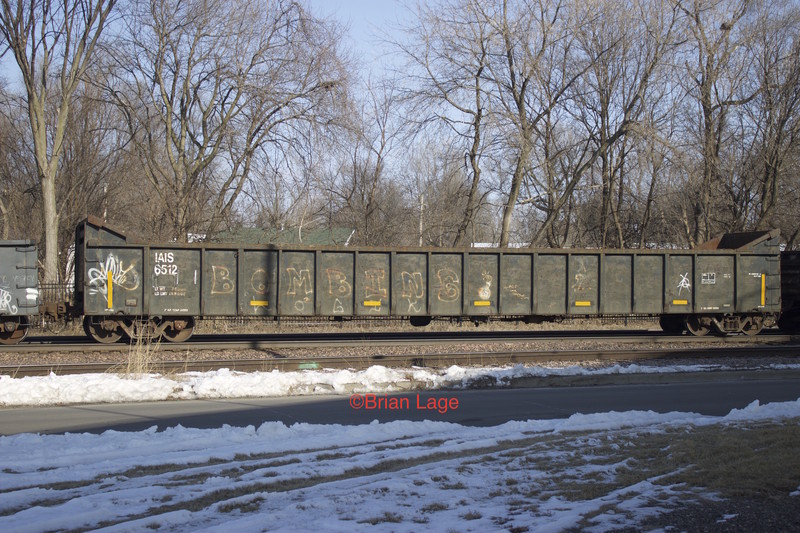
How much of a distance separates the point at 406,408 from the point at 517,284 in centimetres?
968

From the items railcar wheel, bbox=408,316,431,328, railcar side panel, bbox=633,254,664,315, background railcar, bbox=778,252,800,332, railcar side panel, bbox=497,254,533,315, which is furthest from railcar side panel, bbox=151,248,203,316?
background railcar, bbox=778,252,800,332

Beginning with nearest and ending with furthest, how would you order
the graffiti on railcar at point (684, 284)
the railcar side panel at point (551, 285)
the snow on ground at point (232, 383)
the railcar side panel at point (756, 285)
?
A: the snow on ground at point (232, 383) < the railcar side panel at point (551, 285) < the graffiti on railcar at point (684, 284) < the railcar side panel at point (756, 285)

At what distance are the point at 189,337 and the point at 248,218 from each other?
514 inches

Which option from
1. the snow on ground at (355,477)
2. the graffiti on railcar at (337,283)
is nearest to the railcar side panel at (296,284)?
the graffiti on railcar at (337,283)

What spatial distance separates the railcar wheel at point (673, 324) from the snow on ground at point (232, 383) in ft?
29.8

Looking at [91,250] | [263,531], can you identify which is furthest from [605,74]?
[263,531]

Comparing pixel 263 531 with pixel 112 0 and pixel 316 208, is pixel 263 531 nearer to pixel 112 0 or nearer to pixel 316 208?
pixel 112 0

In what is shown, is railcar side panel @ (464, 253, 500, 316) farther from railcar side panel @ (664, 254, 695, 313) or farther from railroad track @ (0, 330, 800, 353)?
railcar side panel @ (664, 254, 695, 313)

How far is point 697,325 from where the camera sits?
2008cm

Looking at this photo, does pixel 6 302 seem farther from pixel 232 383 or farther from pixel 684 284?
pixel 684 284

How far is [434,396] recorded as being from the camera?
34.6ft

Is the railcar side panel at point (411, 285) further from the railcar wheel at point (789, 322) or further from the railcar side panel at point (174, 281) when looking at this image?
the railcar wheel at point (789, 322)

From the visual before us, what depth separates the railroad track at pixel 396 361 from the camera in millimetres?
12414

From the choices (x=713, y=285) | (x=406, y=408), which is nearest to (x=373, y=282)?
(x=406, y=408)
